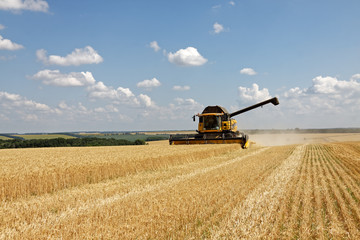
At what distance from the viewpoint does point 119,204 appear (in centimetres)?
659

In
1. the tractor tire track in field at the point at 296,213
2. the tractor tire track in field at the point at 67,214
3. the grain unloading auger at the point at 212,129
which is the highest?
the grain unloading auger at the point at 212,129

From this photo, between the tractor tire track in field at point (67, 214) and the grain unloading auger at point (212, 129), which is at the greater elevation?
the grain unloading auger at point (212, 129)

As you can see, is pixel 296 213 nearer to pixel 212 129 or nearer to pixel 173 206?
pixel 173 206

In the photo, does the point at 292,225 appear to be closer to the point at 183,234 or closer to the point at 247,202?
the point at 247,202

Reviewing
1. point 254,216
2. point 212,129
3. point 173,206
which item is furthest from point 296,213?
point 212,129

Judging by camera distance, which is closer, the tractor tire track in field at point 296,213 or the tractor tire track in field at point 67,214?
the tractor tire track in field at point 67,214

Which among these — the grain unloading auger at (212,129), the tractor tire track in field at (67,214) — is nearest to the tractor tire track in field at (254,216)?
the tractor tire track in field at (67,214)

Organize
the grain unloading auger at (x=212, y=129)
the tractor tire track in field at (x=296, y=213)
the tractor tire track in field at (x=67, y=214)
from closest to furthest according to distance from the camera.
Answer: the tractor tire track in field at (x=67, y=214)
the tractor tire track in field at (x=296, y=213)
the grain unloading auger at (x=212, y=129)

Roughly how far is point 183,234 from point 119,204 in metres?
2.32

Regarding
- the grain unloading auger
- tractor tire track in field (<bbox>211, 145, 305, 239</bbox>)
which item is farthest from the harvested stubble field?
the grain unloading auger

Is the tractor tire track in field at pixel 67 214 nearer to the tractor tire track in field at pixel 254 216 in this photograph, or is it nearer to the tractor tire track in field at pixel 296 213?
the tractor tire track in field at pixel 254 216

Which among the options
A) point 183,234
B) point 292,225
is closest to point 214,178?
point 292,225

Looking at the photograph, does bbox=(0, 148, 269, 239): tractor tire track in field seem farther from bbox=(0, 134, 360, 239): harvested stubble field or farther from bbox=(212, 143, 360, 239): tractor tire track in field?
bbox=(212, 143, 360, 239): tractor tire track in field

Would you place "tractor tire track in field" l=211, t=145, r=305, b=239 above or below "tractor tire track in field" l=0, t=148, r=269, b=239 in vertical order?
below
